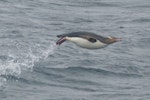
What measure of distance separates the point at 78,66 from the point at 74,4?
435 inches

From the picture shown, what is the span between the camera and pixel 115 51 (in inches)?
927

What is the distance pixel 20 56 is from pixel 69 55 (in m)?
1.91

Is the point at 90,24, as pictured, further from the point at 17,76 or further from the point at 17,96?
the point at 17,96

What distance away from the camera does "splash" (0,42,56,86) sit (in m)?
20.2

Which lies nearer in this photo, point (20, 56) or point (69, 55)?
point (20, 56)

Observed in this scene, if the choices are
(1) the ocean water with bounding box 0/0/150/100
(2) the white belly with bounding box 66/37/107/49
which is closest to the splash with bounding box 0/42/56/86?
(1) the ocean water with bounding box 0/0/150/100

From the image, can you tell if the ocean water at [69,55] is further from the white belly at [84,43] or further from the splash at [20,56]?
the white belly at [84,43]

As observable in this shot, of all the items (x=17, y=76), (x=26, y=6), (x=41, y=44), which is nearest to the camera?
(x=17, y=76)

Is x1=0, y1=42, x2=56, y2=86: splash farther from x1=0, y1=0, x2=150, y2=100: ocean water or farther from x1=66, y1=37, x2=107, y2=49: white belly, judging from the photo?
x1=66, y1=37, x2=107, y2=49: white belly

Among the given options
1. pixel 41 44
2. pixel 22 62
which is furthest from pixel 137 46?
pixel 22 62

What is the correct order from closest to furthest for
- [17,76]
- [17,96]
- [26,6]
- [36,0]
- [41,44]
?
[17,96] < [17,76] < [41,44] < [26,6] < [36,0]

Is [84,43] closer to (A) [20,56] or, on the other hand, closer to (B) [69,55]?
(A) [20,56]

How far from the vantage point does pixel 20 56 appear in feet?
70.9

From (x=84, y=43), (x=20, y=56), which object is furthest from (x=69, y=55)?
(x=84, y=43)
